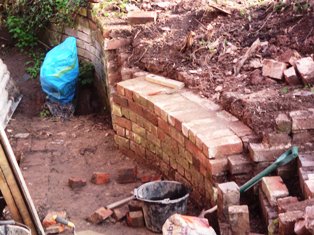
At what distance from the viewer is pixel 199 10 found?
279 inches

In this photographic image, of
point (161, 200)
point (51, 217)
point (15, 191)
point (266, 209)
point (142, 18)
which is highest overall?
point (142, 18)

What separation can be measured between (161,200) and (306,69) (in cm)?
161

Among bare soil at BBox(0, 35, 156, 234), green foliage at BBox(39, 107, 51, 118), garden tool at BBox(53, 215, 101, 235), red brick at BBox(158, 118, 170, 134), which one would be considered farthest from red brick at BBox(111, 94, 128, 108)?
green foliage at BBox(39, 107, 51, 118)

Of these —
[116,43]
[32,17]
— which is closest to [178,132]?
[116,43]

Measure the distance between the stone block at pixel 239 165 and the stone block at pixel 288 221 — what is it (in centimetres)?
90

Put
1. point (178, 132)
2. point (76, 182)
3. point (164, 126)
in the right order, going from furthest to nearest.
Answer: point (76, 182), point (164, 126), point (178, 132)

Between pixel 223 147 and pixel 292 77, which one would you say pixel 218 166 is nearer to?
pixel 223 147

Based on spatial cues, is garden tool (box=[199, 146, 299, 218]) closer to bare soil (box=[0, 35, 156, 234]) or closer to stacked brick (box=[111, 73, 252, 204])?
stacked brick (box=[111, 73, 252, 204])

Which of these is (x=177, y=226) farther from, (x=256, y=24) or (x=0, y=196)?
(x=256, y=24)

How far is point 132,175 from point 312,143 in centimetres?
193

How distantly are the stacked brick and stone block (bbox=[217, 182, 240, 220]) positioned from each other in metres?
0.35

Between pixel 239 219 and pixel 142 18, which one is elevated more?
pixel 142 18

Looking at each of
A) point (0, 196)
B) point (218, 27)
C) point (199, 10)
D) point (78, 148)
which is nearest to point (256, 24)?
point (218, 27)

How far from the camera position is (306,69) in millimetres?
5359
